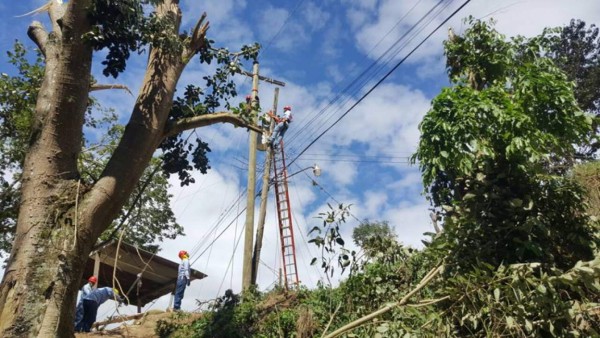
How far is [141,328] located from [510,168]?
31.1 ft

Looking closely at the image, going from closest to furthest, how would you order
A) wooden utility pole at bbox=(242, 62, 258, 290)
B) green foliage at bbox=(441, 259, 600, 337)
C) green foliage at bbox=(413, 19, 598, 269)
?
green foliage at bbox=(441, 259, 600, 337)
green foliage at bbox=(413, 19, 598, 269)
wooden utility pole at bbox=(242, 62, 258, 290)

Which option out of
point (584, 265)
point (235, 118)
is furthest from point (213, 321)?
point (584, 265)

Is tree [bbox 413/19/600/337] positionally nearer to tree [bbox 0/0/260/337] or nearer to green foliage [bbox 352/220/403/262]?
green foliage [bbox 352/220/403/262]

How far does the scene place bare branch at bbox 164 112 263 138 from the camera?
503 centimetres

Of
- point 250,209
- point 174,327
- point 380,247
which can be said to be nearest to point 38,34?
point 380,247

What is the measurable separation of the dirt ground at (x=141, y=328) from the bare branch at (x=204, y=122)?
6197 millimetres

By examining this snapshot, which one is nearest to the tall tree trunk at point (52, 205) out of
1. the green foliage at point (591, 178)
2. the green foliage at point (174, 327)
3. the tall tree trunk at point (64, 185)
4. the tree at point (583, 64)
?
the tall tree trunk at point (64, 185)

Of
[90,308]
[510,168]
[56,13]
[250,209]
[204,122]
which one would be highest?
[250,209]

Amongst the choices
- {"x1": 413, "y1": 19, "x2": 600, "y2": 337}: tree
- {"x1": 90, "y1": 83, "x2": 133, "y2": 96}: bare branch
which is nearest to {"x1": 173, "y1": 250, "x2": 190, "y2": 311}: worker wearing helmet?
{"x1": 90, "y1": 83, "x2": 133, "y2": 96}: bare branch

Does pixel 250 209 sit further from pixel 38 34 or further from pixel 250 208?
pixel 38 34

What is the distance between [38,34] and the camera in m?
4.91

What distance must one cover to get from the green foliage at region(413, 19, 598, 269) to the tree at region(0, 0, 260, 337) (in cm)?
239

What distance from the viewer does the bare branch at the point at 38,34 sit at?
4.83 m

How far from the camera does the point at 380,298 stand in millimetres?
4508
